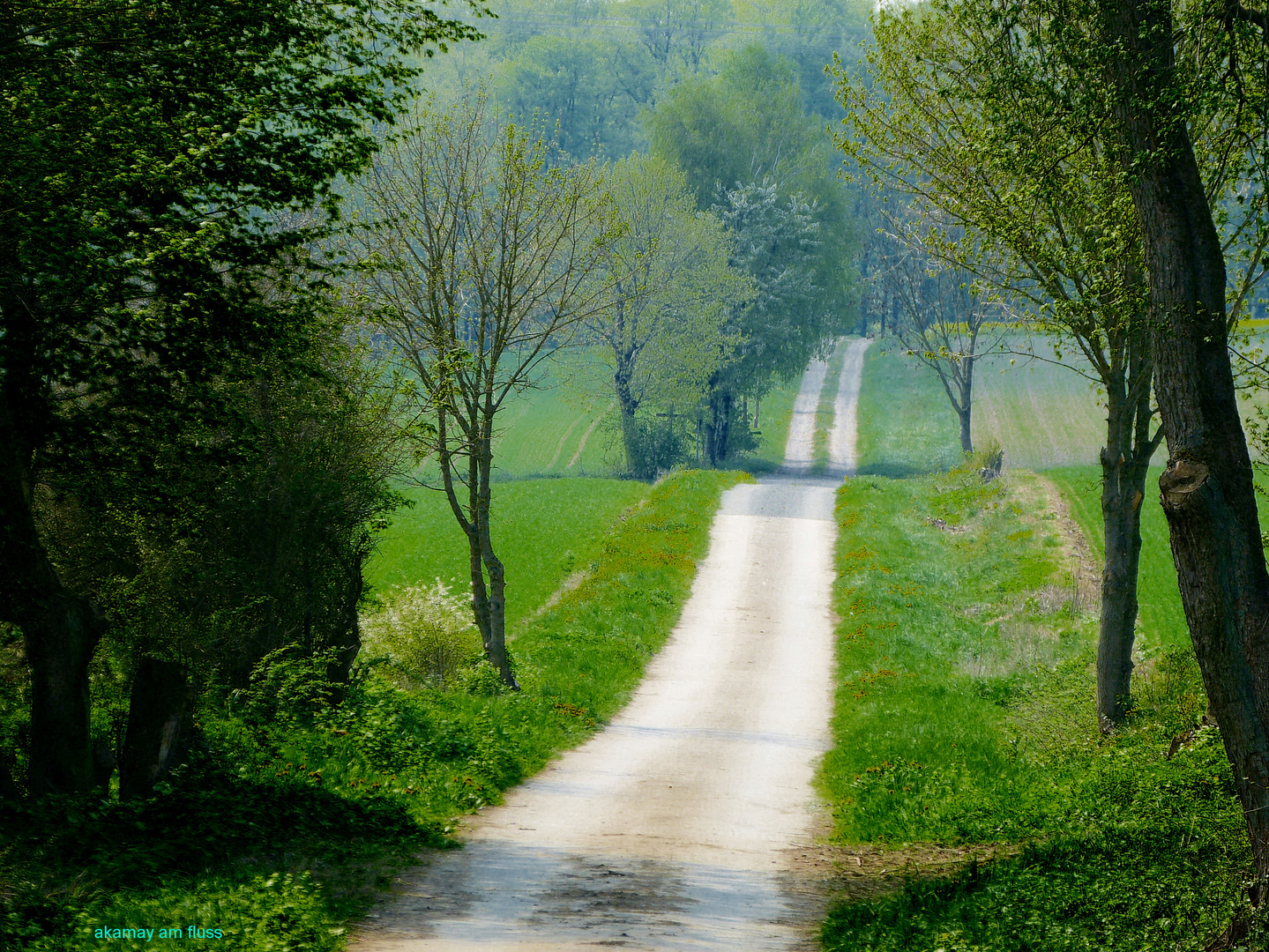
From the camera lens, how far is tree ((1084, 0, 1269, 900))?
7.16 metres

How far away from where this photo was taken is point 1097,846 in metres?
9.07

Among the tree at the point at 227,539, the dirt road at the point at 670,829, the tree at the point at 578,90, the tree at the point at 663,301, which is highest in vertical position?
the tree at the point at 578,90

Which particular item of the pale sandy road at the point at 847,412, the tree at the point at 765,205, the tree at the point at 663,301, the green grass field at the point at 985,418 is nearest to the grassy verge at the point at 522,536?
the tree at the point at 663,301

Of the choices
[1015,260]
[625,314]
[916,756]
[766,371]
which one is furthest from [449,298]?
[766,371]

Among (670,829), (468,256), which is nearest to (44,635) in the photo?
(670,829)

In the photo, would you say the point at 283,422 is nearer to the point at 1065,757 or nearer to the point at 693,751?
the point at 693,751

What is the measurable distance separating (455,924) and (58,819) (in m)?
3.41

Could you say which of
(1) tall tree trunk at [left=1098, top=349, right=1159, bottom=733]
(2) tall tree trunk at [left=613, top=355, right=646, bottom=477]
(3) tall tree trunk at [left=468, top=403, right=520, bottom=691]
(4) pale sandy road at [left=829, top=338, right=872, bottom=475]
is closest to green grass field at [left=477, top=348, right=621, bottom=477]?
(2) tall tree trunk at [left=613, top=355, right=646, bottom=477]

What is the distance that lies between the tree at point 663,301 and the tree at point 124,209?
34159 millimetres

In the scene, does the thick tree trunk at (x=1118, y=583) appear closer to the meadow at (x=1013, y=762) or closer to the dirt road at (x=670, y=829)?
the meadow at (x=1013, y=762)

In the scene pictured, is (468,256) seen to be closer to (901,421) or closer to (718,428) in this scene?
(718,428)

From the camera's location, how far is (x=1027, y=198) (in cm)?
1215

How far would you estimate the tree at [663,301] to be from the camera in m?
45.2

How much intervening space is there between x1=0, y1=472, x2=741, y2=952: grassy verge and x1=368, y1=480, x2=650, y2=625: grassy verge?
9.10 metres
